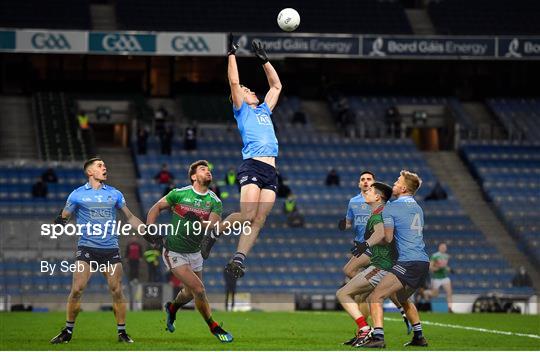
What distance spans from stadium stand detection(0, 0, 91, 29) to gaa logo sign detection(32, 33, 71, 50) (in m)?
0.96

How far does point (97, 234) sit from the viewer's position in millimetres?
16531

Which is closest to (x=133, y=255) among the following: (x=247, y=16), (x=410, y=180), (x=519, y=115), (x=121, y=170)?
(x=410, y=180)

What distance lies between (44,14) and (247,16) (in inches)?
286

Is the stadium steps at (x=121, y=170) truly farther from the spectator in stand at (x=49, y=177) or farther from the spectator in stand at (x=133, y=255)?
the spectator in stand at (x=133, y=255)

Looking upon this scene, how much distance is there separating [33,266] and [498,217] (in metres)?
20.9

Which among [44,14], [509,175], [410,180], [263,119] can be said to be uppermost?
[44,14]

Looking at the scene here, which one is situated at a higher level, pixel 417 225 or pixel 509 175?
pixel 509 175

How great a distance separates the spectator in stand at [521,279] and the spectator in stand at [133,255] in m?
11.8

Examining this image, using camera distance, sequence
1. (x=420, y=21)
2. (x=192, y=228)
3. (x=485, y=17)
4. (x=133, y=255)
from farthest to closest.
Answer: (x=420, y=21), (x=485, y=17), (x=133, y=255), (x=192, y=228)

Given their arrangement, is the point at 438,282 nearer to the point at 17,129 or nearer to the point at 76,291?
the point at 76,291

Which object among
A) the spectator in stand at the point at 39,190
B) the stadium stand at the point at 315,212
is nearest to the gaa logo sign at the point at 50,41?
the stadium stand at the point at 315,212

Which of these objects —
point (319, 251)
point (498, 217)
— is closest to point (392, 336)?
point (319, 251)

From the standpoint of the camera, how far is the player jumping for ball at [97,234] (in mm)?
16438

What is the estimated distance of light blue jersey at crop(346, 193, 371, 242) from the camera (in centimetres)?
1806
